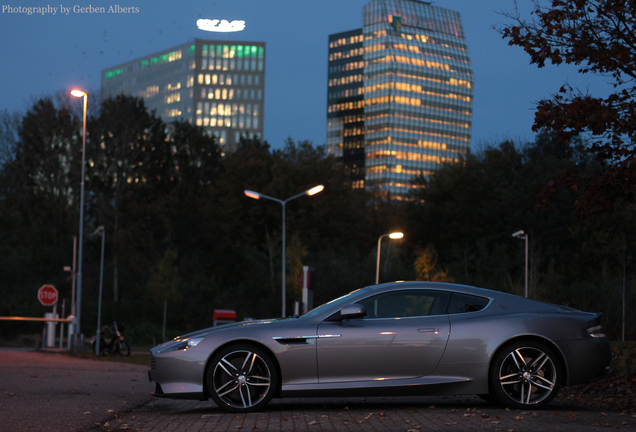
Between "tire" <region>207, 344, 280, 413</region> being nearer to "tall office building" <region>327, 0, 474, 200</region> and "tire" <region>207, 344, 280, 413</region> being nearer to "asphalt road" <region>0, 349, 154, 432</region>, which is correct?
"asphalt road" <region>0, 349, 154, 432</region>

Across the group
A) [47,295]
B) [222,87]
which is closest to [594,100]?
[47,295]

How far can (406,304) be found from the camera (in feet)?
28.5

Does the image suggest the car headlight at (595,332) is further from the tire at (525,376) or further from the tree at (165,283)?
the tree at (165,283)

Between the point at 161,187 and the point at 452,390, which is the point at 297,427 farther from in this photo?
the point at 161,187

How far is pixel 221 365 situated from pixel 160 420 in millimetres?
833

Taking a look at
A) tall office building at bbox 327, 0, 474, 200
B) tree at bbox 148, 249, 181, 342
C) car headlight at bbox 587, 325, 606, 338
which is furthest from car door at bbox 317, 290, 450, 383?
tall office building at bbox 327, 0, 474, 200

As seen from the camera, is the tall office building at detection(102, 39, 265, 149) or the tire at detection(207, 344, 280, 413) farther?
the tall office building at detection(102, 39, 265, 149)

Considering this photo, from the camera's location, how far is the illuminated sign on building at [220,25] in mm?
153625

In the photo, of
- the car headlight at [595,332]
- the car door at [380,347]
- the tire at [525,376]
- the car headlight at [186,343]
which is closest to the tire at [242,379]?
the car headlight at [186,343]

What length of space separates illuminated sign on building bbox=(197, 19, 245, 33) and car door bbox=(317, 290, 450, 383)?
15064 cm

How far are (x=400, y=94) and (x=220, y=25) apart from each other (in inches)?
1505

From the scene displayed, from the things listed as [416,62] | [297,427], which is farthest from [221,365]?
[416,62]

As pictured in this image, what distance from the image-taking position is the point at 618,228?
58719mm

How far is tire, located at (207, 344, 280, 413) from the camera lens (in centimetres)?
831
